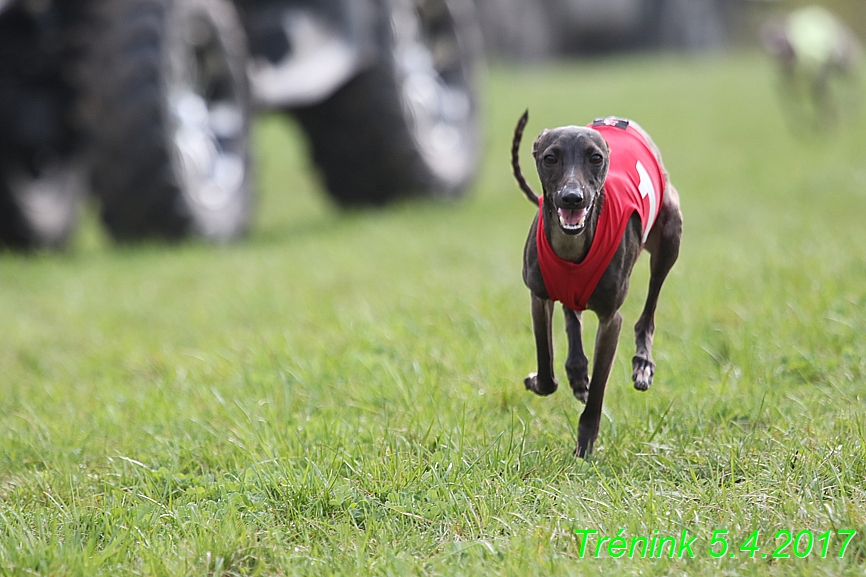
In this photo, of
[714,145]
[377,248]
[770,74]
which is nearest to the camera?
[377,248]

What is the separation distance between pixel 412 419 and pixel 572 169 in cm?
118

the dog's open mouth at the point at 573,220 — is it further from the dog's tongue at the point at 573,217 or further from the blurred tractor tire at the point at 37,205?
the blurred tractor tire at the point at 37,205

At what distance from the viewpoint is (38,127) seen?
291 inches

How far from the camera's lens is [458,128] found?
30.2ft

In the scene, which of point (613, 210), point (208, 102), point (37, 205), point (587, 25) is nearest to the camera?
point (613, 210)

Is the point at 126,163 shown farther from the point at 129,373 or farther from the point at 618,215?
the point at 618,215

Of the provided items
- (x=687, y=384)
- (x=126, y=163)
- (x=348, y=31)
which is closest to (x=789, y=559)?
(x=687, y=384)

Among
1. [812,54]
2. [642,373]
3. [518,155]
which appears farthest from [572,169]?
[812,54]

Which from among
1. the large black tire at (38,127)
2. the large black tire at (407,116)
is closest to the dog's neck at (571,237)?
the large black tire at (38,127)

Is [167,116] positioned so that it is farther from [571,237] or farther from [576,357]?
[571,237]

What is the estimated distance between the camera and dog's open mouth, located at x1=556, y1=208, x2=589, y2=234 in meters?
2.06

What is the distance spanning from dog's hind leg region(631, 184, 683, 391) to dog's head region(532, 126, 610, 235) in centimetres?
32

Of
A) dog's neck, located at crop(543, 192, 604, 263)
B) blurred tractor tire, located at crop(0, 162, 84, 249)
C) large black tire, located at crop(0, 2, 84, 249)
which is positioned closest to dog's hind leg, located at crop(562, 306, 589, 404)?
dog's neck, located at crop(543, 192, 604, 263)

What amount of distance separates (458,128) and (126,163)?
12.8ft
